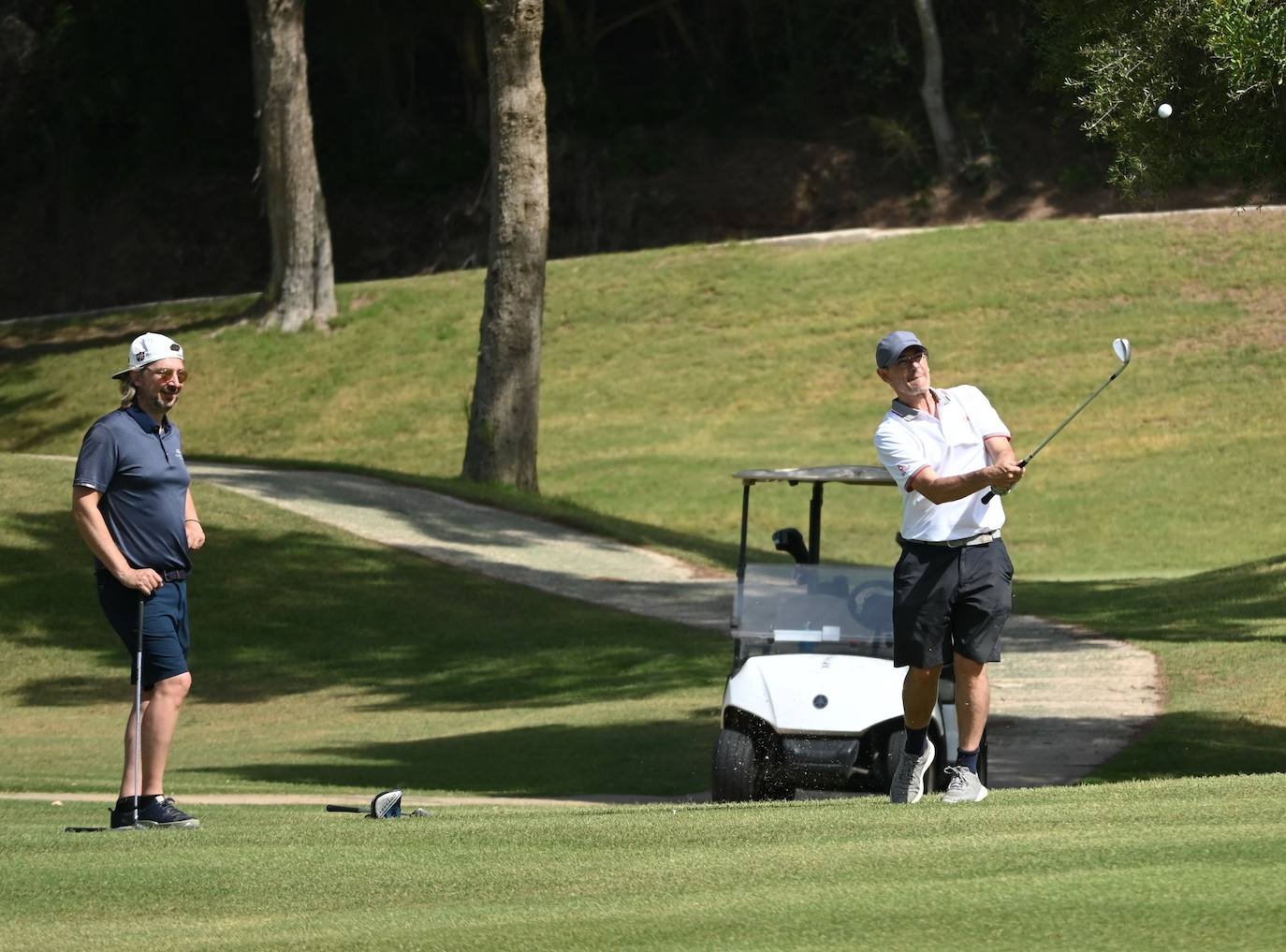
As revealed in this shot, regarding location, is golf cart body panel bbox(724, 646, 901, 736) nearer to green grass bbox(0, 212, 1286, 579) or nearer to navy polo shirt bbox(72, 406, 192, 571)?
navy polo shirt bbox(72, 406, 192, 571)

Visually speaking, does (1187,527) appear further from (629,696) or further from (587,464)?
(629,696)

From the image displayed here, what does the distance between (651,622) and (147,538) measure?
40.6ft

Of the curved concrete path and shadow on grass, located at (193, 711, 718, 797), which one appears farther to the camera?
the curved concrete path

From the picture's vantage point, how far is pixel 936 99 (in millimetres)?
51000

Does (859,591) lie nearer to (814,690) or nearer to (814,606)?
(814,606)

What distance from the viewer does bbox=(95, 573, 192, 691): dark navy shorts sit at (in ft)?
25.6

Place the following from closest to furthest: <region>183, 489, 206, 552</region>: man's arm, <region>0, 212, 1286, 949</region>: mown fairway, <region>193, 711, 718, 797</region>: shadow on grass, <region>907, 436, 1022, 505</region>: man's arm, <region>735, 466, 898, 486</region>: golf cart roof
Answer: <region>0, 212, 1286, 949</region>: mown fairway, <region>907, 436, 1022, 505</region>: man's arm, <region>183, 489, 206, 552</region>: man's arm, <region>735, 466, 898, 486</region>: golf cart roof, <region>193, 711, 718, 797</region>: shadow on grass

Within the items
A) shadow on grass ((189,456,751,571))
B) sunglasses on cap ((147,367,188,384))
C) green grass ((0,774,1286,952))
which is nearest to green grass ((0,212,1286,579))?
shadow on grass ((189,456,751,571))

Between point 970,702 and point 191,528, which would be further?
point 191,528

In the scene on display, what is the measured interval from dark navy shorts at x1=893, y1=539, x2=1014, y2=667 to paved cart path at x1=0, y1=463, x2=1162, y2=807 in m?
3.56

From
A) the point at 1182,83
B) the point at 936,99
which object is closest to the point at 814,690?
the point at 1182,83

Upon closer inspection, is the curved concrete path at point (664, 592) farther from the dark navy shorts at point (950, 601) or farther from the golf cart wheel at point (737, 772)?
the dark navy shorts at point (950, 601)

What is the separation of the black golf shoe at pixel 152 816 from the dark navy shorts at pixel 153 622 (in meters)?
0.47

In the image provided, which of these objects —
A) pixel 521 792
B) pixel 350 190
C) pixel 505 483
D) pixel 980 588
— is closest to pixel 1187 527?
pixel 505 483
